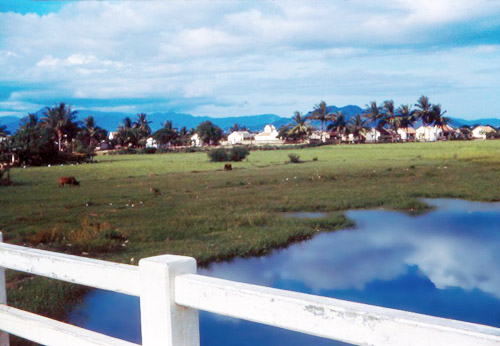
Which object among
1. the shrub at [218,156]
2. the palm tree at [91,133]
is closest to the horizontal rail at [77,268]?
the shrub at [218,156]

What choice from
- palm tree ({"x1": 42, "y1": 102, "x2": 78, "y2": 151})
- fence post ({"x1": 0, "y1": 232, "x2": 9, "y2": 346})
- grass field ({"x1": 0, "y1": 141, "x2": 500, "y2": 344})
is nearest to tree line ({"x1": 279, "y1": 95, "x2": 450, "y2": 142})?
palm tree ({"x1": 42, "y1": 102, "x2": 78, "y2": 151})

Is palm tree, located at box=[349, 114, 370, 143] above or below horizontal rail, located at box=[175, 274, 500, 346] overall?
above

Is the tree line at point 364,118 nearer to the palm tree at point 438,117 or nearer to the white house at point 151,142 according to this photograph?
the palm tree at point 438,117

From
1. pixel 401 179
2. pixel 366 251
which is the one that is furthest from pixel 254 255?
pixel 401 179

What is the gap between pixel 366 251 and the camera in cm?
1041

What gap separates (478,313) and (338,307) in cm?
614

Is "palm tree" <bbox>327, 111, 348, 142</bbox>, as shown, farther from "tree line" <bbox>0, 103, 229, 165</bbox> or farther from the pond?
the pond

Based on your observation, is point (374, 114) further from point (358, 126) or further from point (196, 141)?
point (196, 141)

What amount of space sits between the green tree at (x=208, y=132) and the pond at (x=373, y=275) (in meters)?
101

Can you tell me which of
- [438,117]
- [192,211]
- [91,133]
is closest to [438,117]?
[438,117]

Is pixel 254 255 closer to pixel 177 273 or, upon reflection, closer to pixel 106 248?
pixel 106 248

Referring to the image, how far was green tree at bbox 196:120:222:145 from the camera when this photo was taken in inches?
4437

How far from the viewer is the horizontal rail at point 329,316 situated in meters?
1.55

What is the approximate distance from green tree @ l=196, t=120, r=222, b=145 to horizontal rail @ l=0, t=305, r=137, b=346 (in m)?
110
